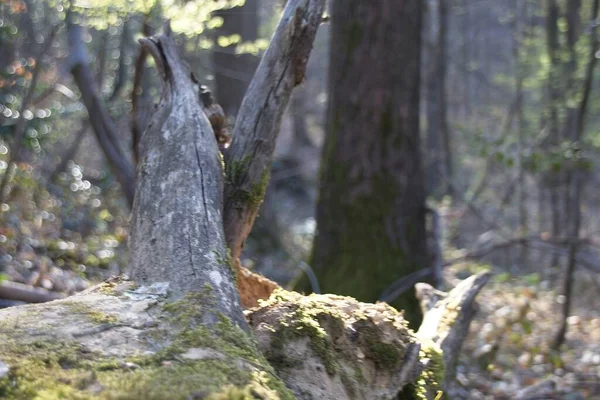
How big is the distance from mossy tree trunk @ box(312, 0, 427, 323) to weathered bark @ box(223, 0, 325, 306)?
2.90 meters

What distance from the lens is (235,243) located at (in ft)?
10.5

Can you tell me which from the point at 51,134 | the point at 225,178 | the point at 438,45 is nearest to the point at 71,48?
the point at 51,134

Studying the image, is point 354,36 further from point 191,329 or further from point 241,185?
point 191,329

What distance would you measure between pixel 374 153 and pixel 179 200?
3.81 metres

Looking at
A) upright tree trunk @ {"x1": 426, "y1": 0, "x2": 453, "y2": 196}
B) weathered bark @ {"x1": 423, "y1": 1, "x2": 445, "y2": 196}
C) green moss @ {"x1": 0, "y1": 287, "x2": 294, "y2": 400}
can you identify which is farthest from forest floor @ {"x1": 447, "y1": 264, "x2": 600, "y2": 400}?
upright tree trunk @ {"x1": 426, "y1": 0, "x2": 453, "y2": 196}

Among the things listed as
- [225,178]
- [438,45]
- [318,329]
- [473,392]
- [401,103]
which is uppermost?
[438,45]

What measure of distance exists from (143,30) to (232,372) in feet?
16.8

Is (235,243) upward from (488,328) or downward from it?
upward

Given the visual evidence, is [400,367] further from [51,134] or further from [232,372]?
[51,134]

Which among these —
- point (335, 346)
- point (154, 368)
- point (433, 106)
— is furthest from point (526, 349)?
point (433, 106)

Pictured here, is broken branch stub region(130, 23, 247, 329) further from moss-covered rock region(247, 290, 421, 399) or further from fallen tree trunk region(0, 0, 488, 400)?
moss-covered rock region(247, 290, 421, 399)

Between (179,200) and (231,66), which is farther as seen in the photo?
(231,66)

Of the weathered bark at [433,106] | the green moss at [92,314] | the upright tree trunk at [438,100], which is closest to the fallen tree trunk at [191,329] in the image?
the green moss at [92,314]

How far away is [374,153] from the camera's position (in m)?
6.22
